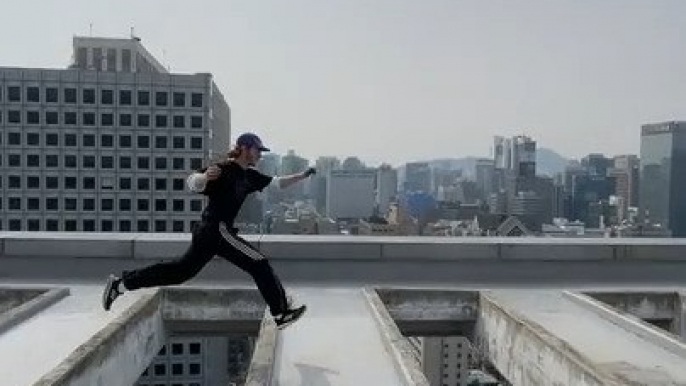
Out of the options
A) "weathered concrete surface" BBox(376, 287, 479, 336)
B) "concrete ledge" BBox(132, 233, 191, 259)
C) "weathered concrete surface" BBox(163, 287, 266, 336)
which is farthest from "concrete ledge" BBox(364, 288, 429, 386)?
"concrete ledge" BBox(132, 233, 191, 259)

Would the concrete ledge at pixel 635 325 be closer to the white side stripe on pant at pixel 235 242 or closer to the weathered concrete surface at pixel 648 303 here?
the weathered concrete surface at pixel 648 303

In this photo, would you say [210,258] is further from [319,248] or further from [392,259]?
[392,259]

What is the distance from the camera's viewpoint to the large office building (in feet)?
261

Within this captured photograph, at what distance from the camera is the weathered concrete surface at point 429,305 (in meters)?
9.19

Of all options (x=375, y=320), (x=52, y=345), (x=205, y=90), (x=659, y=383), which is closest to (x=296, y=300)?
(x=375, y=320)

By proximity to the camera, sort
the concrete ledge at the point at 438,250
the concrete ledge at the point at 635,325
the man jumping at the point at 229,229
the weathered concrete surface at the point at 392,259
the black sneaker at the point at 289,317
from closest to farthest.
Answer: the man jumping at the point at 229,229, the black sneaker at the point at 289,317, the concrete ledge at the point at 635,325, the weathered concrete surface at the point at 392,259, the concrete ledge at the point at 438,250

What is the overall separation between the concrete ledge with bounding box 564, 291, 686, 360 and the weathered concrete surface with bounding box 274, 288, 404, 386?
3.17 m

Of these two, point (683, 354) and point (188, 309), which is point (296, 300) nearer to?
point (188, 309)

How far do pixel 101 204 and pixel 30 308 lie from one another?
262 feet

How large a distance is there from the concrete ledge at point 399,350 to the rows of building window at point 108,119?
77030 millimetres

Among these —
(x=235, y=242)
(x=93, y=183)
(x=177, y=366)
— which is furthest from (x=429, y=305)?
(x=93, y=183)

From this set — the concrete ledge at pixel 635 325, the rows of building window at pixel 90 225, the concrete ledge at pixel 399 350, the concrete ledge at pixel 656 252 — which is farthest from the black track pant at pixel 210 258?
the rows of building window at pixel 90 225

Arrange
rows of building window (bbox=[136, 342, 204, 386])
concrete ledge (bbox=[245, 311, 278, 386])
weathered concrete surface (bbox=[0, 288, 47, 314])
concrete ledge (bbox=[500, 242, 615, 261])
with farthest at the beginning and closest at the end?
1. rows of building window (bbox=[136, 342, 204, 386])
2. concrete ledge (bbox=[500, 242, 615, 261])
3. weathered concrete surface (bbox=[0, 288, 47, 314])
4. concrete ledge (bbox=[245, 311, 278, 386])

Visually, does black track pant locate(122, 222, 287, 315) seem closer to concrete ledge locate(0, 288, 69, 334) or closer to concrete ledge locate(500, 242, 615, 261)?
concrete ledge locate(0, 288, 69, 334)
